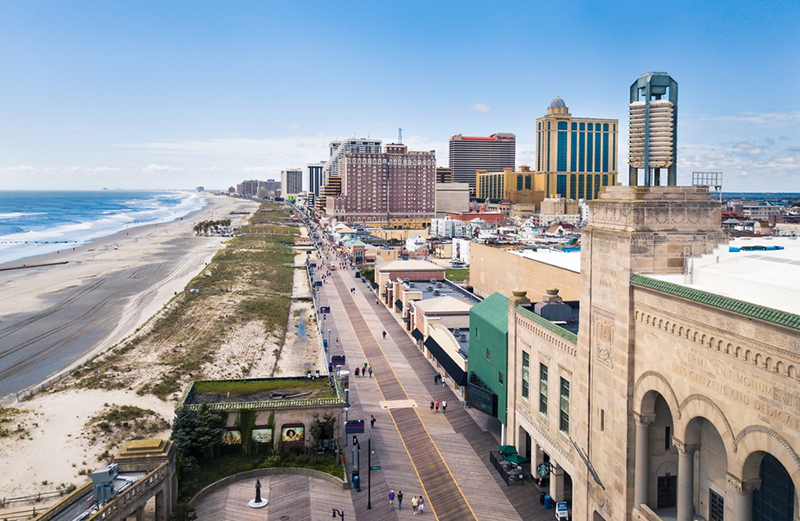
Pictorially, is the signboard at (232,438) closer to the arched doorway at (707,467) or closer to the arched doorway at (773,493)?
the arched doorway at (707,467)

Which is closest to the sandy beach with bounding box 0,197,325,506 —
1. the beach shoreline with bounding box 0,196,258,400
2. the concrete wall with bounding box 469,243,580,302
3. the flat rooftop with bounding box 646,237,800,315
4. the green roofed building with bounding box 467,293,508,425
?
the beach shoreline with bounding box 0,196,258,400

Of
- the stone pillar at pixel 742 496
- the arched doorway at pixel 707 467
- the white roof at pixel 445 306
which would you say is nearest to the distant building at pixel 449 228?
the white roof at pixel 445 306

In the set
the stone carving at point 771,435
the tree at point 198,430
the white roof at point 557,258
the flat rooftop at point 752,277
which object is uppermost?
the flat rooftop at point 752,277

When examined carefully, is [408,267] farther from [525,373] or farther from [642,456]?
[642,456]

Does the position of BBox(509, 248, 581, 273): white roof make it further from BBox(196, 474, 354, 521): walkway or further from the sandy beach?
Answer: BBox(196, 474, 354, 521): walkway

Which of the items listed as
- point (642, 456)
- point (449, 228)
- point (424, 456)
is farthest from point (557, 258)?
point (449, 228)

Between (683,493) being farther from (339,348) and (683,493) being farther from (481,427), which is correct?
(339,348)
